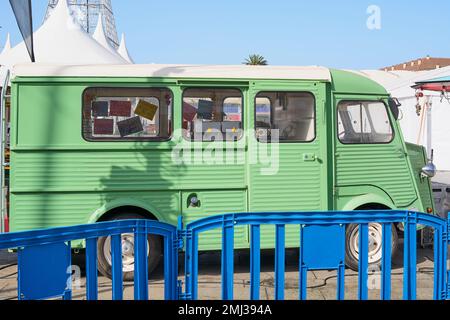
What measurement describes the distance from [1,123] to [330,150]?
4025 mm

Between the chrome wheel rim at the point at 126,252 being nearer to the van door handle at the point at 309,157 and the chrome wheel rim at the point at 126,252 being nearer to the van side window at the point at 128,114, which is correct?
the van side window at the point at 128,114

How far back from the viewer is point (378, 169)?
6.32 metres

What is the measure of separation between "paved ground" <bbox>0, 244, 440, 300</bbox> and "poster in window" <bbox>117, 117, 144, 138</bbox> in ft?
5.87

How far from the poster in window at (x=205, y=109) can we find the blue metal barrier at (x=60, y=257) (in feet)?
8.38

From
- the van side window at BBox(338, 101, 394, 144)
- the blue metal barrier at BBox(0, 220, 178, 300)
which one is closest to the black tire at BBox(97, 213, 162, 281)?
the blue metal barrier at BBox(0, 220, 178, 300)

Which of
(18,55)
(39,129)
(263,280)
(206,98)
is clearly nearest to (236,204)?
(263,280)

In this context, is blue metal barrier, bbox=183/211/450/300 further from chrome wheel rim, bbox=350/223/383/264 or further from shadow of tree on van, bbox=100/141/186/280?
chrome wheel rim, bbox=350/223/383/264

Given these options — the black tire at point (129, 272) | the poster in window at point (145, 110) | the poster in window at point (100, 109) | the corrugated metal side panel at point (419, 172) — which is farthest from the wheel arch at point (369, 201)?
the poster in window at point (100, 109)

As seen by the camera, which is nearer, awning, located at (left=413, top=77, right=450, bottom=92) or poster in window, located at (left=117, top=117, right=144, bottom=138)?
poster in window, located at (left=117, top=117, right=144, bottom=138)

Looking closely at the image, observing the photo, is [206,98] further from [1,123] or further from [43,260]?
[43,260]

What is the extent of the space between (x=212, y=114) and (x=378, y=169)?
7.44ft

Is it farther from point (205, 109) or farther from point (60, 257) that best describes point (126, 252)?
point (60, 257)

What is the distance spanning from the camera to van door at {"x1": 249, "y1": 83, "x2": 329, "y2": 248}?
19.7ft

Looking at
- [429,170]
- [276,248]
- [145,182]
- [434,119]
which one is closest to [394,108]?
[429,170]
